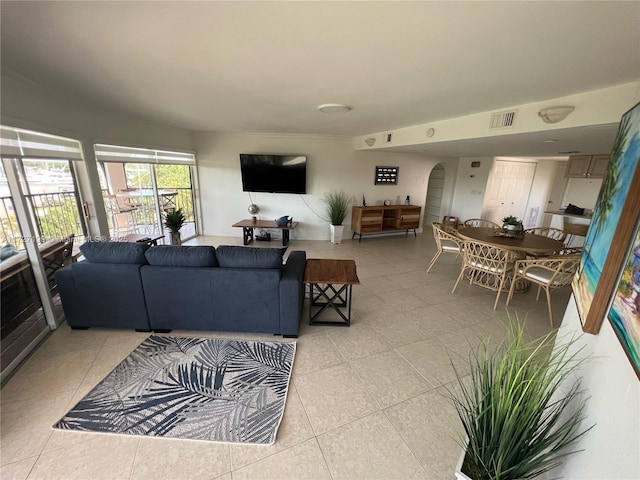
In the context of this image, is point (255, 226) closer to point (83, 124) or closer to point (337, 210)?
point (337, 210)

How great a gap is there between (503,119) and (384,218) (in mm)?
3845

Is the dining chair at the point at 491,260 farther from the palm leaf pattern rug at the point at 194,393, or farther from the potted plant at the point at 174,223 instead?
the potted plant at the point at 174,223

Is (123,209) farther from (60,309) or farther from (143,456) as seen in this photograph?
(143,456)

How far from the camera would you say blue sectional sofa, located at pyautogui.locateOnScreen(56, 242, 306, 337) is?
230 centimetres

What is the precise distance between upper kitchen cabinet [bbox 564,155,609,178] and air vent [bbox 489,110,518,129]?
3.67 meters

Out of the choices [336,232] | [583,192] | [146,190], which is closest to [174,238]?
[146,190]

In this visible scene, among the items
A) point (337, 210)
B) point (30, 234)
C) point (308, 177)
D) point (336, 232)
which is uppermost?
point (308, 177)

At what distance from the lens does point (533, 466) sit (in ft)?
3.30

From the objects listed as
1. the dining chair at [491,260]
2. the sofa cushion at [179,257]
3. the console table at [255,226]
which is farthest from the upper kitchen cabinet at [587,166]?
the sofa cushion at [179,257]

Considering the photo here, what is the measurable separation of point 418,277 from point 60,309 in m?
4.58

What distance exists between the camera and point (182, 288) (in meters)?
2.34

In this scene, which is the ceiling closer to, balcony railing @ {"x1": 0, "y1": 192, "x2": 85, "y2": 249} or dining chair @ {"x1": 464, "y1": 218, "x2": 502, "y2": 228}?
balcony railing @ {"x1": 0, "y1": 192, "x2": 85, "y2": 249}

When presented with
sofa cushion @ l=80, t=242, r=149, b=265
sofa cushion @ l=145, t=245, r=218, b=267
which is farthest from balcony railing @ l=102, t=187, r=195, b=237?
sofa cushion @ l=145, t=245, r=218, b=267

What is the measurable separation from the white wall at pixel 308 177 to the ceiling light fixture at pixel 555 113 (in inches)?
150
